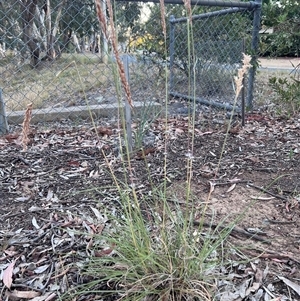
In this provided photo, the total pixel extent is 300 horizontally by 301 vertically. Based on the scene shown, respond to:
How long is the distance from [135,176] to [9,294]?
34.9 inches

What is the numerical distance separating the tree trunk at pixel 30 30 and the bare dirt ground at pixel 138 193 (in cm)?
73

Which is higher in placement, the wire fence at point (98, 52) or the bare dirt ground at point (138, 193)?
the wire fence at point (98, 52)

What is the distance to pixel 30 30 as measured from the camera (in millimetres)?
3238

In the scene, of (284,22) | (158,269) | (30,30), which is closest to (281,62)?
(284,22)

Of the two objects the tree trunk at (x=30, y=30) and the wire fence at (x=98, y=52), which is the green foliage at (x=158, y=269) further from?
the tree trunk at (x=30, y=30)

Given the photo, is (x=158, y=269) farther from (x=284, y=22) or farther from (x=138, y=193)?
(x=284, y=22)

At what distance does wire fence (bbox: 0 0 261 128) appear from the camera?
9.69 ft

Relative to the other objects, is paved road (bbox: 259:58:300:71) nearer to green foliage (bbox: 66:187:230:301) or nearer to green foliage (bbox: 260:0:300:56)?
green foliage (bbox: 260:0:300:56)

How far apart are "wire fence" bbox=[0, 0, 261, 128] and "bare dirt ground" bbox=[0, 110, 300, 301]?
25.1 inches

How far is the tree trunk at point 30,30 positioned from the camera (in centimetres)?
297

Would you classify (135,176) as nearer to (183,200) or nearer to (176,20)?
(183,200)

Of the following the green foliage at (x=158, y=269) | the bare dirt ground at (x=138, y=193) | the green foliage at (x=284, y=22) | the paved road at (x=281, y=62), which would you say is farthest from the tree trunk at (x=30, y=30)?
the green foliage at (x=158, y=269)

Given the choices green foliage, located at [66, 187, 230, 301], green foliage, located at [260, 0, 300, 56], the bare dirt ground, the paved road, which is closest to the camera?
green foliage, located at [66, 187, 230, 301]

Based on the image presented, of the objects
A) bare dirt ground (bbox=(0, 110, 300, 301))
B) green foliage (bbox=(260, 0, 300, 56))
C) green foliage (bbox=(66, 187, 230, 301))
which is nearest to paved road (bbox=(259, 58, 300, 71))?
green foliage (bbox=(260, 0, 300, 56))
